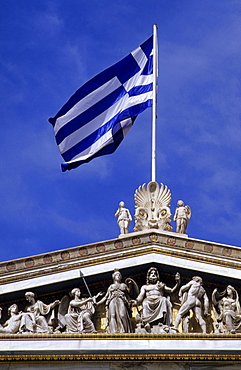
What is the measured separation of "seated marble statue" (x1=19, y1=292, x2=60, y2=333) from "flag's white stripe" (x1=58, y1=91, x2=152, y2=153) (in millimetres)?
5191

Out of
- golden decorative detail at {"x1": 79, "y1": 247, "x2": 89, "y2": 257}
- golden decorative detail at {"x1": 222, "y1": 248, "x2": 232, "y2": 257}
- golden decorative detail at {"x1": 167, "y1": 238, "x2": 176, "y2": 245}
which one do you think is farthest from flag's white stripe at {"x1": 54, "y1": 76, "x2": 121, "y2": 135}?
golden decorative detail at {"x1": 222, "y1": 248, "x2": 232, "y2": 257}

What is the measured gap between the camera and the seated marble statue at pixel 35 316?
83.3 feet

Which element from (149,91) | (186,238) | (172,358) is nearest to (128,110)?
(149,91)

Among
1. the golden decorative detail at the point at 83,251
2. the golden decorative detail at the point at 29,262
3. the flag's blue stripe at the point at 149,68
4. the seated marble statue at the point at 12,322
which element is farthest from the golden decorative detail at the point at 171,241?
the flag's blue stripe at the point at 149,68

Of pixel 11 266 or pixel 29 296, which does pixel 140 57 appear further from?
pixel 29 296

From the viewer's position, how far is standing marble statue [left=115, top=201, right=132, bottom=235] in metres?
27.2

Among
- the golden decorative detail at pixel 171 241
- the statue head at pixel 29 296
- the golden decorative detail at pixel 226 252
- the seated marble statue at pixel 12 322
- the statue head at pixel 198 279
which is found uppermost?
the golden decorative detail at pixel 171 241

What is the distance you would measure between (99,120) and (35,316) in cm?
648

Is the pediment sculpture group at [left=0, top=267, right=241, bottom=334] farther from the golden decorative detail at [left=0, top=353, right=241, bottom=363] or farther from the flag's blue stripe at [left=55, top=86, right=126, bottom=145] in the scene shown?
the flag's blue stripe at [left=55, top=86, right=126, bottom=145]

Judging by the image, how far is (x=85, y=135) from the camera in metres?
30.1

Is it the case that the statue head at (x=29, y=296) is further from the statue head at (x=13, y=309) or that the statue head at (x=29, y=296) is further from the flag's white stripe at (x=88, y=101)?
the flag's white stripe at (x=88, y=101)

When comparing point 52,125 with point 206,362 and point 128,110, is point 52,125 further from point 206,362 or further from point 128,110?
point 206,362

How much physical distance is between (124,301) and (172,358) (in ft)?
5.36

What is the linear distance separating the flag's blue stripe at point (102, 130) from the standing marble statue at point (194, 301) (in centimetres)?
548
